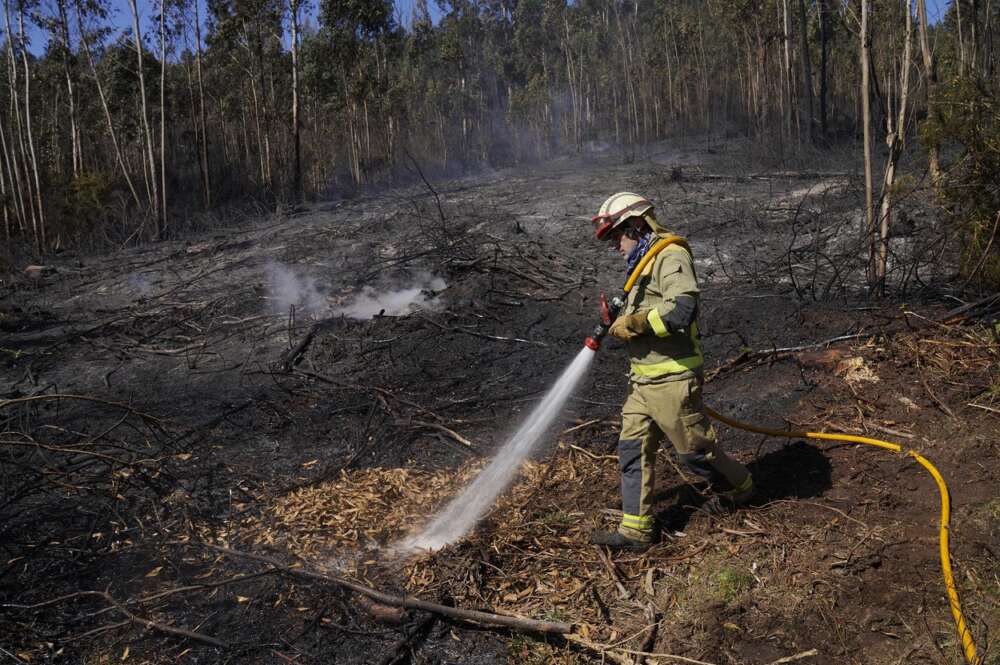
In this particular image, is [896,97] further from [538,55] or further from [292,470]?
[538,55]

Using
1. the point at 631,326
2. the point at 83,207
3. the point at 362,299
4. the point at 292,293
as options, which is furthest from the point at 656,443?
the point at 83,207

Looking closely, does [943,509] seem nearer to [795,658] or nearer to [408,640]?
[795,658]

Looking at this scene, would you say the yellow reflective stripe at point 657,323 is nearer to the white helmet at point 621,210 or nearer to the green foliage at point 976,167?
the white helmet at point 621,210

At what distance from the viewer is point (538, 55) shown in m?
56.6

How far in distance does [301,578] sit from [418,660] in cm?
89

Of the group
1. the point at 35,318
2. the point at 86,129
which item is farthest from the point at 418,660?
the point at 86,129

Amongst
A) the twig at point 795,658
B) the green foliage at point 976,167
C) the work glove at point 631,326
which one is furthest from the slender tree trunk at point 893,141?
the twig at point 795,658

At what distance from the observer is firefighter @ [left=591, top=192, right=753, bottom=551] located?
11.4ft

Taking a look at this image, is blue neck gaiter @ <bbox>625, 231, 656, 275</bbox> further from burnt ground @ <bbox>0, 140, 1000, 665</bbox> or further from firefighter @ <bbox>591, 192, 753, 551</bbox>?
burnt ground @ <bbox>0, 140, 1000, 665</bbox>

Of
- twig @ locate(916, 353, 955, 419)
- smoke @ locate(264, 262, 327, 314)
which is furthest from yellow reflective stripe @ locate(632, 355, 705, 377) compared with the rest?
smoke @ locate(264, 262, 327, 314)

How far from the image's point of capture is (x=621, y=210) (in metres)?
3.62

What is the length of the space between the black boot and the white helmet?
1568mm

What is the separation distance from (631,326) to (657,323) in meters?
0.15

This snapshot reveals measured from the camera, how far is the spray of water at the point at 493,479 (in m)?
4.07
